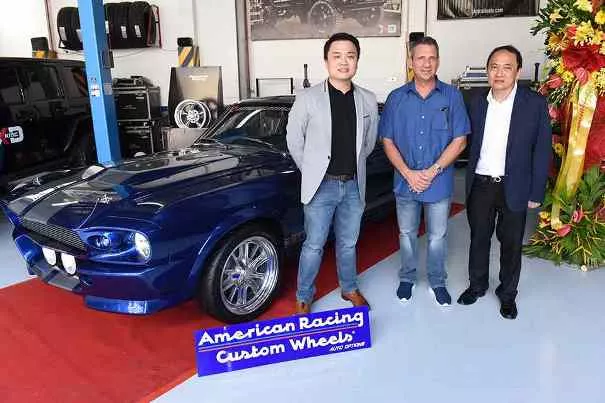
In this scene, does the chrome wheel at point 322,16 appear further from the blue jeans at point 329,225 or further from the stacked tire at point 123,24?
the blue jeans at point 329,225

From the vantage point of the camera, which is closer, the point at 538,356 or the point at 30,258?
the point at 538,356

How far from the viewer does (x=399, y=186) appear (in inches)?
120

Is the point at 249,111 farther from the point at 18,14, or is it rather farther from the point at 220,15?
the point at 18,14

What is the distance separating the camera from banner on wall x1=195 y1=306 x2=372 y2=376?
2.45 m

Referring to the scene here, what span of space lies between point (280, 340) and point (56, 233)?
4.36 feet

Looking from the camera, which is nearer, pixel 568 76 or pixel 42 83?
pixel 568 76

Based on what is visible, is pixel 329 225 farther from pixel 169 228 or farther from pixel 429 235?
pixel 169 228

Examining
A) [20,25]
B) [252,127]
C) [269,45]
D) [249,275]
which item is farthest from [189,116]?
[20,25]

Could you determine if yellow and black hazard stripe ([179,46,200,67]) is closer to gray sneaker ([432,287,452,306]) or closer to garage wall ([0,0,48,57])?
garage wall ([0,0,48,57])

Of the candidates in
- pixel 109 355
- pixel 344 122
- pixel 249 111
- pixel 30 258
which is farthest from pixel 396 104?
pixel 30 258

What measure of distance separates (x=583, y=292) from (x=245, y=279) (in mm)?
2320

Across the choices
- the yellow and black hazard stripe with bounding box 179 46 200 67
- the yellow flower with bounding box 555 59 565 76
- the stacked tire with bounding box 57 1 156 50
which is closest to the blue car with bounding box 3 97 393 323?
the yellow flower with bounding box 555 59 565 76

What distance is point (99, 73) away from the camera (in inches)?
182

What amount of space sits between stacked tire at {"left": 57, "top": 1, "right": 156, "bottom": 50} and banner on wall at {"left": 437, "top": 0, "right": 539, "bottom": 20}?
16.7 ft
